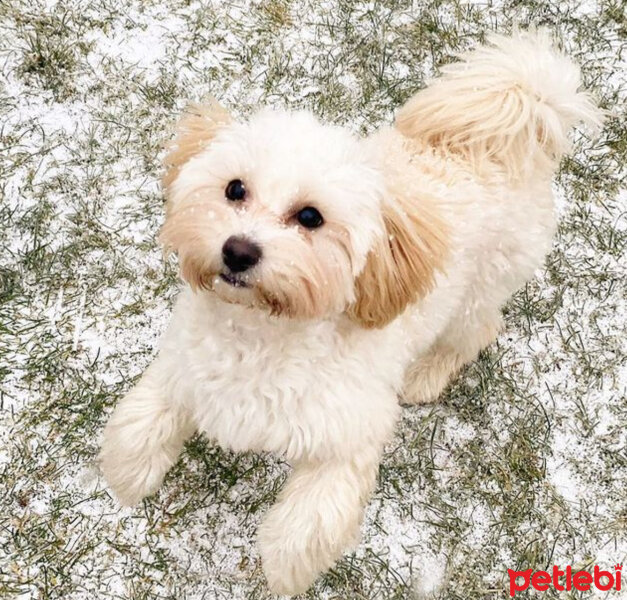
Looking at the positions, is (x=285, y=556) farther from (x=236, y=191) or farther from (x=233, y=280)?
(x=236, y=191)

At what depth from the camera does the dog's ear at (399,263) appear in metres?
1.77

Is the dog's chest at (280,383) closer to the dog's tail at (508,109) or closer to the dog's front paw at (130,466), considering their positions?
the dog's front paw at (130,466)

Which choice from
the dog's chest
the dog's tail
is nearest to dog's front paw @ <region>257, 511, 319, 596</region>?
the dog's chest

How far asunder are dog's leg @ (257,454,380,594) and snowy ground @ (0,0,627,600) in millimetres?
431

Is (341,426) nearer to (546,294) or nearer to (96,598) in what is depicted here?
(96,598)

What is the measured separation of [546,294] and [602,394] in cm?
51

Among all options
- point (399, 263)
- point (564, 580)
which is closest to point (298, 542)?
point (399, 263)

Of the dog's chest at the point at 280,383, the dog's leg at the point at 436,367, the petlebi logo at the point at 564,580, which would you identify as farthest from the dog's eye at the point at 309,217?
the petlebi logo at the point at 564,580

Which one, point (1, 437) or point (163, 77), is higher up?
point (163, 77)

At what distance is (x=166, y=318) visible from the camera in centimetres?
301

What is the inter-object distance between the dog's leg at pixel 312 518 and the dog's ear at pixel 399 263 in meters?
0.55

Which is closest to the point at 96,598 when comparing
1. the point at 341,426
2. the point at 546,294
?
the point at 341,426

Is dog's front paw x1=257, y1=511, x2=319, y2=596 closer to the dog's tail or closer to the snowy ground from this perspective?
the snowy ground

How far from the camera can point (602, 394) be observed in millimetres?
3068
